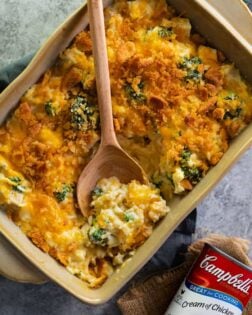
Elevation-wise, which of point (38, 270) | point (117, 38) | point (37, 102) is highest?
point (117, 38)

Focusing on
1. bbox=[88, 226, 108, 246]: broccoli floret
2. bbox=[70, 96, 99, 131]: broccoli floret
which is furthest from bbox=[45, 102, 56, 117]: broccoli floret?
bbox=[88, 226, 108, 246]: broccoli floret

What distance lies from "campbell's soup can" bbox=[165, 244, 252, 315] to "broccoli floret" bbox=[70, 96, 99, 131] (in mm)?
540

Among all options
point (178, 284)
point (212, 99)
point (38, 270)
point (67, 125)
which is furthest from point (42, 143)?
point (178, 284)

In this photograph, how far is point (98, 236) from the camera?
5.98 feet

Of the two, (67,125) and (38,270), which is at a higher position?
(67,125)

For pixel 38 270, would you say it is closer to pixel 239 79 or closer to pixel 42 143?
pixel 42 143

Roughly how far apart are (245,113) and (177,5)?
1.17 feet

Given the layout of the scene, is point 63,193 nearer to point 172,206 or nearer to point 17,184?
point 17,184

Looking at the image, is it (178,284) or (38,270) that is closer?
(38,270)

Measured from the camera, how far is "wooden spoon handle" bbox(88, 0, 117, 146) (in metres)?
1.73

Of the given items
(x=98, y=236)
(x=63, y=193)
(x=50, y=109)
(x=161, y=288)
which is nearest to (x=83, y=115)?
(x=50, y=109)

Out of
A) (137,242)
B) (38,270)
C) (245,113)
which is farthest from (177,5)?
(38,270)

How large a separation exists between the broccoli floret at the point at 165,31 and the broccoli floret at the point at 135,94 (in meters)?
0.15

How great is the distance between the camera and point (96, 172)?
1.87 metres
